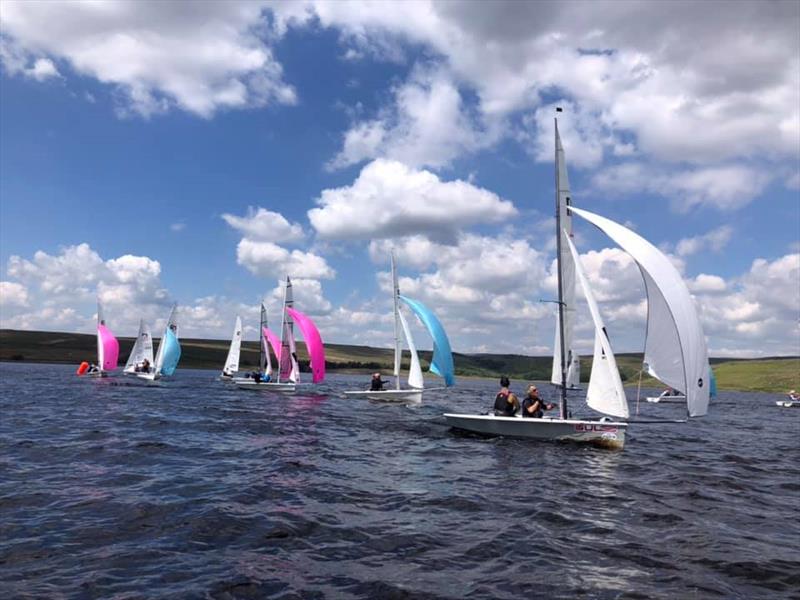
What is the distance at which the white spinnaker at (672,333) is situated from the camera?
57.1 ft

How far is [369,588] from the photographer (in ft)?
27.8

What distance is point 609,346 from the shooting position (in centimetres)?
2144

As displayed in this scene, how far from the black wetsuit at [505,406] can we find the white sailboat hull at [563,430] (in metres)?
0.84

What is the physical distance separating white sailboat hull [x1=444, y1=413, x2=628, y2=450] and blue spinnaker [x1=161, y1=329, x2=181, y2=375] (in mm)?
51688

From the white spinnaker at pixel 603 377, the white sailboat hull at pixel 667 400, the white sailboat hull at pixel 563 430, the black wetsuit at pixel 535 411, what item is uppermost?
the white spinnaker at pixel 603 377

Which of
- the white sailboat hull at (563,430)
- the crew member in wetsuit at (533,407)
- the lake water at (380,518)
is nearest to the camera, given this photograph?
the lake water at (380,518)

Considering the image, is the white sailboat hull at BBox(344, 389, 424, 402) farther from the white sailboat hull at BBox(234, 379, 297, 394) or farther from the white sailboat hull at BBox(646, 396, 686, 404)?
the white sailboat hull at BBox(646, 396, 686, 404)

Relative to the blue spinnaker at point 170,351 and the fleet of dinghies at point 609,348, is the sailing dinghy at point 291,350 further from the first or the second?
the fleet of dinghies at point 609,348

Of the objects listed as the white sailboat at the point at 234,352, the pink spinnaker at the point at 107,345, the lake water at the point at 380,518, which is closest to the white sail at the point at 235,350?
the white sailboat at the point at 234,352

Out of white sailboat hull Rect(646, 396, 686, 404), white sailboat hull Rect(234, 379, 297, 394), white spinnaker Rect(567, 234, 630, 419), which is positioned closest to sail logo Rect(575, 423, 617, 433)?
white spinnaker Rect(567, 234, 630, 419)

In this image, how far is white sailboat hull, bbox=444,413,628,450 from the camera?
71.2 feet

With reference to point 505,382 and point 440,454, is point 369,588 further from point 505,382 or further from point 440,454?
point 505,382

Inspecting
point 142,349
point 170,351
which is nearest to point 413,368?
point 170,351

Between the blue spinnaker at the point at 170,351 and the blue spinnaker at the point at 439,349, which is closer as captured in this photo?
the blue spinnaker at the point at 439,349
